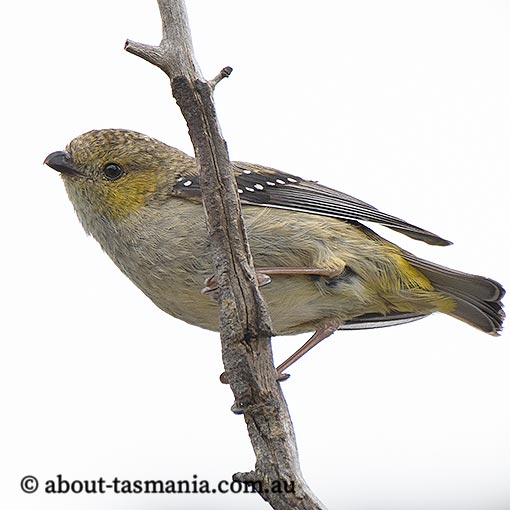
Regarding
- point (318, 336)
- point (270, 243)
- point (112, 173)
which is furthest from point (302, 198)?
point (112, 173)

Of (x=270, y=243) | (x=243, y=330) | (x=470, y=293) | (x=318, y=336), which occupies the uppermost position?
(x=270, y=243)

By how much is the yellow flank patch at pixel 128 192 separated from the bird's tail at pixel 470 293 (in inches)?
71.1

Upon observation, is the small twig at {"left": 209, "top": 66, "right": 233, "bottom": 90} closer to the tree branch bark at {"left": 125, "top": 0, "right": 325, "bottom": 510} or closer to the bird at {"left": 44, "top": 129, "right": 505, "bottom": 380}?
the tree branch bark at {"left": 125, "top": 0, "right": 325, "bottom": 510}

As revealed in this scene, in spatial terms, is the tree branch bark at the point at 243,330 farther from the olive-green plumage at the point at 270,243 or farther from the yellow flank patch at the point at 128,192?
the yellow flank patch at the point at 128,192

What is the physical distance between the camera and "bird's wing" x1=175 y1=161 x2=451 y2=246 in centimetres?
571

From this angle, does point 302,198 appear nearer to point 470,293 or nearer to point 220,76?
point 470,293

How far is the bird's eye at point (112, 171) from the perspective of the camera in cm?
569

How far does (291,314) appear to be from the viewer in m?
5.48

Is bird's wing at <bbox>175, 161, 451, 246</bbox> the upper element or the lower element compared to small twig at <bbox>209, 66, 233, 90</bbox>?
upper

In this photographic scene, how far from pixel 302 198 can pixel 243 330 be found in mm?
1761

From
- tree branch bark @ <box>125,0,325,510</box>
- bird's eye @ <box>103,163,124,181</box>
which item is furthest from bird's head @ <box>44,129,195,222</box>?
tree branch bark @ <box>125,0,325,510</box>

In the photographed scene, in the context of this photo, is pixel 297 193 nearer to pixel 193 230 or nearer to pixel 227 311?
pixel 193 230

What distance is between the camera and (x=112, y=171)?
5.71 m

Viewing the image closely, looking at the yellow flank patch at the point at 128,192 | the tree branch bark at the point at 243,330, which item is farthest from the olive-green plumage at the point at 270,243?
the tree branch bark at the point at 243,330
